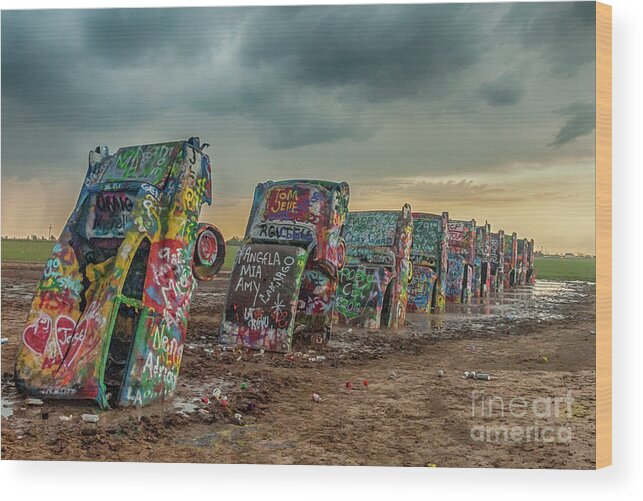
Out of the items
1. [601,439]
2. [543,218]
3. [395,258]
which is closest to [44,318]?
[543,218]

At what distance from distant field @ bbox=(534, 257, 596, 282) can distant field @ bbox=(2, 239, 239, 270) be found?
5123mm

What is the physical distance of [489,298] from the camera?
13.6 meters

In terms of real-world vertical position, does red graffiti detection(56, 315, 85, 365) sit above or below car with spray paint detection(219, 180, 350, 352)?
below

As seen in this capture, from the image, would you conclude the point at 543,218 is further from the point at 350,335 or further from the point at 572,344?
the point at 350,335

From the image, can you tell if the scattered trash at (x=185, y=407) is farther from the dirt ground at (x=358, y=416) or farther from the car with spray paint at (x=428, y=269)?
the car with spray paint at (x=428, y=269)

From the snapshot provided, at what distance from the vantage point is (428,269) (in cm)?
1248

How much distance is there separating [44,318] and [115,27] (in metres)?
2.95

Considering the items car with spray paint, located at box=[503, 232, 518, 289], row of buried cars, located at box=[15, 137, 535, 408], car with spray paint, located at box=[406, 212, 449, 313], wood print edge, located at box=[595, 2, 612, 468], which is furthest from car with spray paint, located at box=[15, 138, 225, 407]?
car with spray paint, located at box=[406, 212, 449, 313]

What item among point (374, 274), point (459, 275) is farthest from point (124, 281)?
point (459, 275)

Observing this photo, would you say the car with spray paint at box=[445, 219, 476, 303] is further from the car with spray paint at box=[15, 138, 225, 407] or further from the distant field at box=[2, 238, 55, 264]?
the distant field at box=[2, 238, 55, 264]

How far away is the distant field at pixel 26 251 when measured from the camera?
567 cm

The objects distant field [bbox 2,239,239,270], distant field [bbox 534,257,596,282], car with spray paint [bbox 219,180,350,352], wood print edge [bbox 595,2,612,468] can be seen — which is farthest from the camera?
car with spray paint [bbox 219,180,350,352]

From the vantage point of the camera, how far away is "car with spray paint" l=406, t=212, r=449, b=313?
39.0 feet

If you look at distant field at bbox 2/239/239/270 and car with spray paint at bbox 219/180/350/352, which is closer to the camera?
distant field at bbox 2/239/239/270
